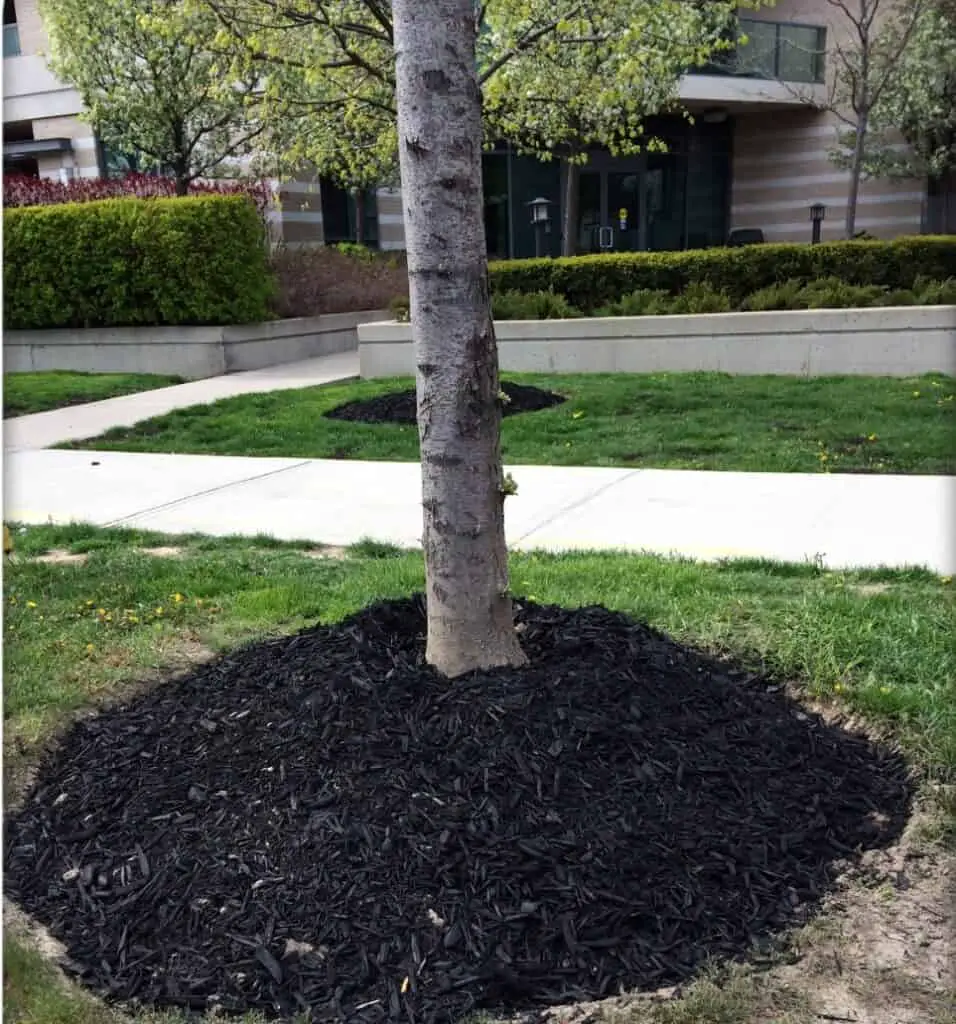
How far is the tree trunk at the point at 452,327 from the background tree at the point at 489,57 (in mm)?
2830

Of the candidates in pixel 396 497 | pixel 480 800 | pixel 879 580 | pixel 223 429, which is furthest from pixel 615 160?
pixel 480 800

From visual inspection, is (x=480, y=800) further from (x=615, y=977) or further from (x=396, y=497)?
(x=396, y=497)

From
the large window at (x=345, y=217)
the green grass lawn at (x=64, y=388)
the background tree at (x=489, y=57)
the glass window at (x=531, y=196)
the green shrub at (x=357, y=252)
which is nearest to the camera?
the background tree at (x=489, y=57)

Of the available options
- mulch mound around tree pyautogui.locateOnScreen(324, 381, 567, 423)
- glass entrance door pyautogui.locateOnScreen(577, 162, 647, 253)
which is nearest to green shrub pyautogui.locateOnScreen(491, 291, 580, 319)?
mulch mound around tree pyautogui.locateOnScreen(324, 381, 567, 423)

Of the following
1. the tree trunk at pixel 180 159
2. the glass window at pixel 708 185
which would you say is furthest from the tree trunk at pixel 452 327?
the glass window at pixel 708 185

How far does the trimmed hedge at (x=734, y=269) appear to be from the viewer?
11273mm

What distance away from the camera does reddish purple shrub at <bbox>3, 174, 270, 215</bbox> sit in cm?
1513

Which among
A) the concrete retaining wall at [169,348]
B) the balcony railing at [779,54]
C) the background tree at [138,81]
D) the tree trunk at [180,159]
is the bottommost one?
the concrete retaining wall at [169,348]

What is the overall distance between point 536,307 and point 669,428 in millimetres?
4097

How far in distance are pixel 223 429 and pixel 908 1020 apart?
25.3 ft

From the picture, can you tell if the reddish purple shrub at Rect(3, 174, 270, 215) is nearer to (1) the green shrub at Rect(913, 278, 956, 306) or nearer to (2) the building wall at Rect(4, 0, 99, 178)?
(2) the building wall at Rect(4, 0, 99, 178)

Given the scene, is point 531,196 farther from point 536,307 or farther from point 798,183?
point 536,307

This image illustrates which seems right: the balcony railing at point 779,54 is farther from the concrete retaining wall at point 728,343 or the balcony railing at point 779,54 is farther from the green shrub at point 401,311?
the concrete retaining wall at point 728,343

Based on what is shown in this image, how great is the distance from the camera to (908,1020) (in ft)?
6.99
